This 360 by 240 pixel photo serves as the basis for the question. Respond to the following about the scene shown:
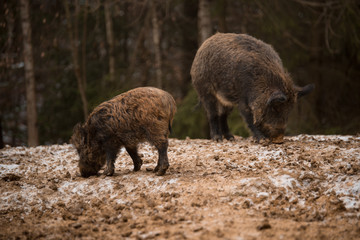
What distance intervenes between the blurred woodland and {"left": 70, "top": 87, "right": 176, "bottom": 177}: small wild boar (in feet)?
9.71

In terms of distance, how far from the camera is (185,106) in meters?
10.3

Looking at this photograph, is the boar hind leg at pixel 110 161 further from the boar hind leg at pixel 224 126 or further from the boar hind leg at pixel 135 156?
the boar hind leg at pixel 224 126

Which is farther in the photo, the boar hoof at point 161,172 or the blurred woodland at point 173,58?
the blurred woodland at point 173,58

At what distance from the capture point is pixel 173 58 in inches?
512

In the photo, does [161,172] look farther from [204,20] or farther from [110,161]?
[204,20]

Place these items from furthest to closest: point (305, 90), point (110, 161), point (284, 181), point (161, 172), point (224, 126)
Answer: point (224, 126) → point (305, 90) → point (110, 161) → point (161, 172) → point (284, 181)

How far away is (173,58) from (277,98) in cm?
689

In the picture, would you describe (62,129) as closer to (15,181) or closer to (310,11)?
(15,181)

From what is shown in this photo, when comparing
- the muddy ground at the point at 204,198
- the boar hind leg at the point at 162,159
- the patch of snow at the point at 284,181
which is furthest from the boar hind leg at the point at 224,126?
the patch of snow at the point at 284,181

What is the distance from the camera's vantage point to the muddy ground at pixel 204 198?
149 inches

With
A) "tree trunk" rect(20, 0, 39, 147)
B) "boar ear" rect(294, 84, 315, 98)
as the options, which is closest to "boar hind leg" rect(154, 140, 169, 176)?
"boar ear" rect(294, 84, 315, 98)

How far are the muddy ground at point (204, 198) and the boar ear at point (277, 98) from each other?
2.44 feet

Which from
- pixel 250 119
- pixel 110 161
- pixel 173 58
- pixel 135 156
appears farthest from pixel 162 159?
pixel 173 58

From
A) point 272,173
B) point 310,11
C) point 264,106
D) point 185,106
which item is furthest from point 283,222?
point 310,11
